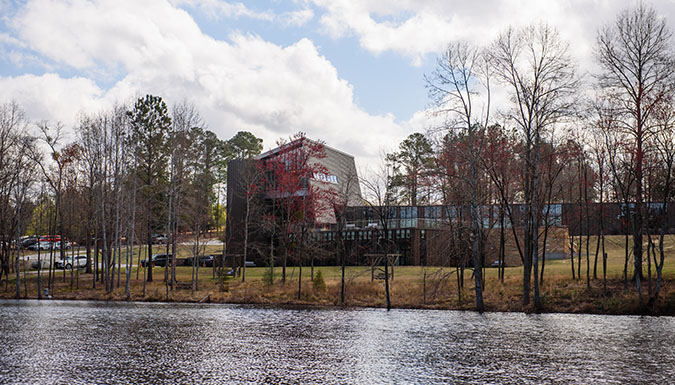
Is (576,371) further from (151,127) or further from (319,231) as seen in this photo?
(151,127)

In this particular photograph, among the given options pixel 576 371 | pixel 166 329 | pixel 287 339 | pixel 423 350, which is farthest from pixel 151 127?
pixel 576 371

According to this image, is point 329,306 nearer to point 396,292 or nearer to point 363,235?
point 396,292

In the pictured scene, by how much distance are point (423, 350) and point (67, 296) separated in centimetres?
2926

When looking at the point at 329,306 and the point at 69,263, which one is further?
the point at 69,263

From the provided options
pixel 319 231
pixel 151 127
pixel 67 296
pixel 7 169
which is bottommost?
pixel 67 296

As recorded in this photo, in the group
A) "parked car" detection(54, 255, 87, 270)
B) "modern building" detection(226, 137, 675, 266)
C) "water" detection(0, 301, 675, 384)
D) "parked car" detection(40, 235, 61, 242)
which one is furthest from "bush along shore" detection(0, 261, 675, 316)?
"parked car" detection(54, 255, 87, 270)

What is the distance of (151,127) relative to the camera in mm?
55688

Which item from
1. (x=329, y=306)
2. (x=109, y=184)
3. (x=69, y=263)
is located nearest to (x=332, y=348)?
(x=329, y=306)

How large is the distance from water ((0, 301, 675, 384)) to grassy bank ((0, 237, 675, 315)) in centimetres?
188

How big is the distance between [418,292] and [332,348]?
15820 millimetres

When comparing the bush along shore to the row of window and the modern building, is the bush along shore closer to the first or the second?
the modern building

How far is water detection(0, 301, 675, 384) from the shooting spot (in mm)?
14586

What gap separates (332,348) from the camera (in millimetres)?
18859

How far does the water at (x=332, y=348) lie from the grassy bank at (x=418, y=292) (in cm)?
188
